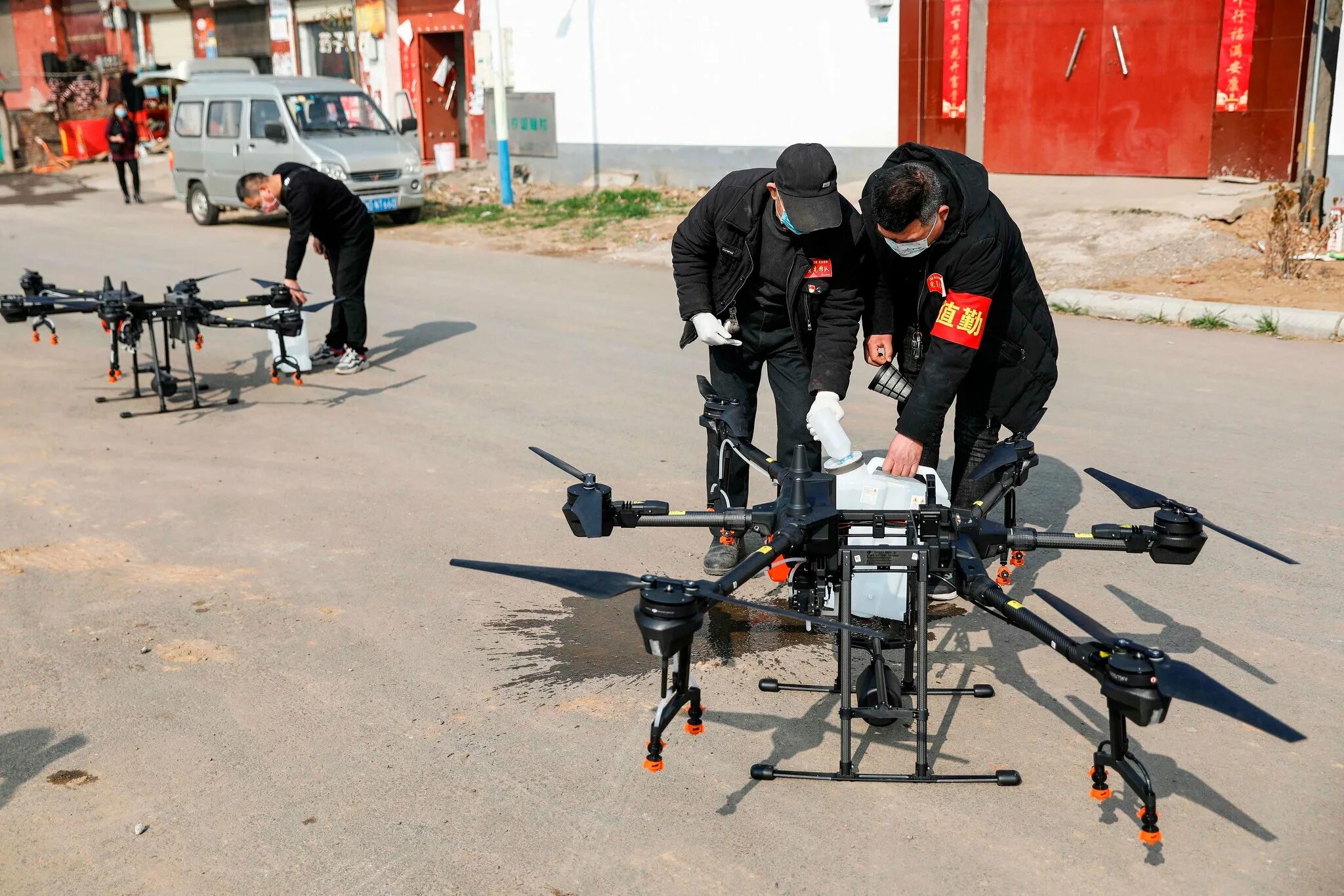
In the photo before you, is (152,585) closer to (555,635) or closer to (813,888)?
(555,635)

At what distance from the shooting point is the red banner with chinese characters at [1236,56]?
1422cm

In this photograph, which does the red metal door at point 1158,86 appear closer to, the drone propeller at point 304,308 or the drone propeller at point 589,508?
the drone propeller at point 304,308

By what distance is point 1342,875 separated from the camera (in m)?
3.32

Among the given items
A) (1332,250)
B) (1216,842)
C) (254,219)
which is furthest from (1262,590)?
(254,219)

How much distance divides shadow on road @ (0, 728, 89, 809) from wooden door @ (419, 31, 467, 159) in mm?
23348

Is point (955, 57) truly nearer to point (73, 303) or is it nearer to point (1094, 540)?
point (73, 303)

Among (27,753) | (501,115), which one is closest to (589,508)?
(27,753)

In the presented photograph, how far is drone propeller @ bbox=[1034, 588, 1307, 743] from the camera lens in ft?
8.40

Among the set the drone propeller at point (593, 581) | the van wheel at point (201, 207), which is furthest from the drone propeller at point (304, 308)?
the van wheel at point (201, 207)

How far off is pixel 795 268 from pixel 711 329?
44 centimetres

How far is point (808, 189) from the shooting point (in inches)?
180

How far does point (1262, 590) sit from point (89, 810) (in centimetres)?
458

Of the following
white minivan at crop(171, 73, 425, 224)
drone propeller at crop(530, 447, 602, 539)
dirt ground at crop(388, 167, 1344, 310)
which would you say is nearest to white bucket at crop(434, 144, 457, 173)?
white minivan at crop(171, 73, 425, 224)

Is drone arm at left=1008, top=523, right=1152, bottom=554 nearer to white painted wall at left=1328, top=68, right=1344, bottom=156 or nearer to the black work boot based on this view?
the black work boot
